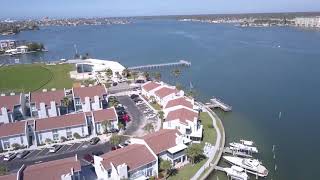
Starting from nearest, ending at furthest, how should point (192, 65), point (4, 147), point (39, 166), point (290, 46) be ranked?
point (39, 166), point (4, 147), point (192, 65), point (290, 46)

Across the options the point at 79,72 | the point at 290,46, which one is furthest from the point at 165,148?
the point at 290,46

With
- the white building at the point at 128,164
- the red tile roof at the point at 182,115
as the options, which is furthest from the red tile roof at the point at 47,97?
the white building at the point at 128,164

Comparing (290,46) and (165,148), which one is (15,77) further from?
(290,46)

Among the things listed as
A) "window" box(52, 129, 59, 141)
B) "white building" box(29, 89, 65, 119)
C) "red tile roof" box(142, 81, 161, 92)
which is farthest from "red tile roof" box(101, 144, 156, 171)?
"red tile roof" box(142, 81, 161, 92)

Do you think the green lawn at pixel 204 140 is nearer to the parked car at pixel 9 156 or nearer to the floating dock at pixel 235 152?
the floating dock at pixel 235 152

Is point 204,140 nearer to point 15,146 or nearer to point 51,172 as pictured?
point 51,172

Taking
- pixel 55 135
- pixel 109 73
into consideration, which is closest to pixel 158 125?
pixel 55 135
